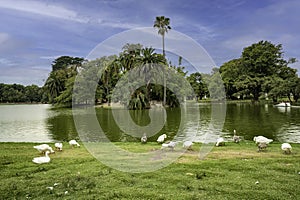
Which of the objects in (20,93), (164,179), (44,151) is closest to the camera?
(164,179)

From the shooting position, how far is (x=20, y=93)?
108688 mm

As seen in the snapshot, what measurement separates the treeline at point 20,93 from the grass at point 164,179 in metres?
103

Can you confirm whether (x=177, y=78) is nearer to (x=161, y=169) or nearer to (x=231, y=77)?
(x=231, y=77)

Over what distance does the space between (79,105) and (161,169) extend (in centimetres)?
6088

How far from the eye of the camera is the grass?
639 centimetres

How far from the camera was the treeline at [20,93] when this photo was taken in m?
106

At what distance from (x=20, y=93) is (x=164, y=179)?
11351cm

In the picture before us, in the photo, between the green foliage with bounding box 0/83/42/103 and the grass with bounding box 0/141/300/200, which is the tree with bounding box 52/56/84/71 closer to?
the green foliage with bounding box 0/83/42/103

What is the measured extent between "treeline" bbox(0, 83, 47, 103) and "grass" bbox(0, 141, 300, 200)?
103146 millimetres

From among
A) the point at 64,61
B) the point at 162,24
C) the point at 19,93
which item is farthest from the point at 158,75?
the point at 19,93

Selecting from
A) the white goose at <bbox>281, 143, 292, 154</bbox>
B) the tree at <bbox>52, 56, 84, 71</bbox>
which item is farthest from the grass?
the tree at <bbox>52, 56, 84, 71</bbox>

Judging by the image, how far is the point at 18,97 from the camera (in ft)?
353

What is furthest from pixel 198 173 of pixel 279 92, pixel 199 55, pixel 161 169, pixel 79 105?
pixel 79 105

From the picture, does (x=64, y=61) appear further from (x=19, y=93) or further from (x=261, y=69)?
(x=261, y=69)
